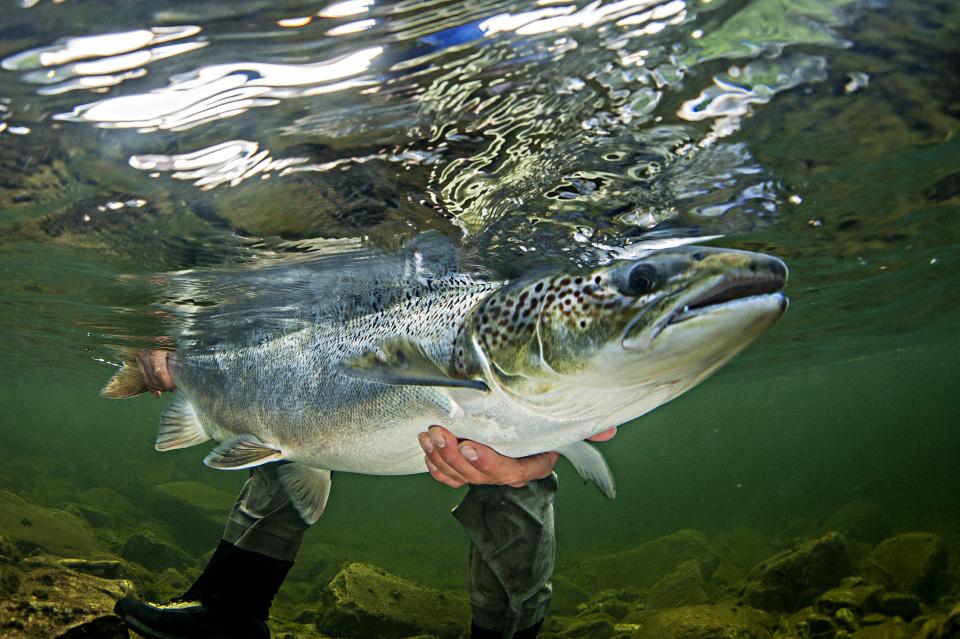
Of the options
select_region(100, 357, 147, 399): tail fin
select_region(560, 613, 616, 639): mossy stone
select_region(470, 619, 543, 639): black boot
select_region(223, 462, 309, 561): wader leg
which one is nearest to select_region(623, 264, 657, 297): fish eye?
select_region(470, 619, 543, 639): black boot

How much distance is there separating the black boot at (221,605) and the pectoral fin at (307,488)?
0.54 m

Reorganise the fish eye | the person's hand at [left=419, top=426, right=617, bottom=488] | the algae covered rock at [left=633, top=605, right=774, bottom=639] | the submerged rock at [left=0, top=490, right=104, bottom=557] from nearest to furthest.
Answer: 1. the fish eye
2. the person's hand at [left=419, top=426, right=617, bottom=488]
3. the algae covered rock at [left=633, top=605, right=774, bottom=639]
4. the submerged rock at [left=0, top=490, right=104, bottom=557]

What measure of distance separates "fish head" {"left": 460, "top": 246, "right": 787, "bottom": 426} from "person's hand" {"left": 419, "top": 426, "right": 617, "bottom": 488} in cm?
63

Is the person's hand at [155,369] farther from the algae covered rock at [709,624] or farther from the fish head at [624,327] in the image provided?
the algae covered rock at [709,624]

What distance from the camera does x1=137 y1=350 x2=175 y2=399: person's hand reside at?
5.98 m

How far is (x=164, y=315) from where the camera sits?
34.0ft

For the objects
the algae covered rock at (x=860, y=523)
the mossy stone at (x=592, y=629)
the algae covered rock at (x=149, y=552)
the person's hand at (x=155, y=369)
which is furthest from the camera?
the algae covered rock at (x=860, y=523)

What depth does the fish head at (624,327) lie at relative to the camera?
7.44ft

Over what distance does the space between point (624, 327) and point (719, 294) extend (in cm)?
42

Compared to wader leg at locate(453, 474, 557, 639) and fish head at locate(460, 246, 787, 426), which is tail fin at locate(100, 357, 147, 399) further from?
fish head at locate(460, 246, 787, 426)

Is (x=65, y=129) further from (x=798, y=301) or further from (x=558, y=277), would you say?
(x=798, y=301)

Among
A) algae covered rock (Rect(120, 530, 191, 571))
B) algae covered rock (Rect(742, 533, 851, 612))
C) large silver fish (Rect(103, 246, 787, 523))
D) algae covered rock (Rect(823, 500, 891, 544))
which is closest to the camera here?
large silver fish (Rect(103, 246, 787, 523))

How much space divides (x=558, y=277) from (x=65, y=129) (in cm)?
398

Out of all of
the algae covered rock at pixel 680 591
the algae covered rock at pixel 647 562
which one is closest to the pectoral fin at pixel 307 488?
the algae covered rock at pixel 680 591
